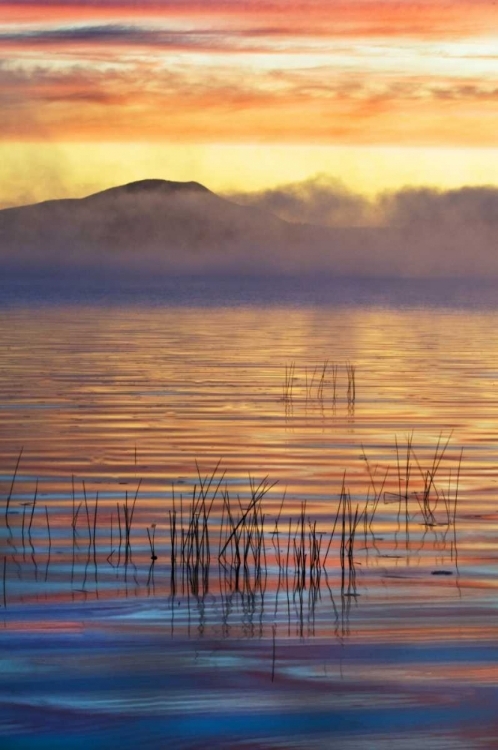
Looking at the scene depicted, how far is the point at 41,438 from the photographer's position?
2281 centimetres

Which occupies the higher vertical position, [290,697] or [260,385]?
[260,385]

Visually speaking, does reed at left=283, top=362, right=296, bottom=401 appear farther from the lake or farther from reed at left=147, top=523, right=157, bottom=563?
reed at left=147, top=523, right=157, bottom=563

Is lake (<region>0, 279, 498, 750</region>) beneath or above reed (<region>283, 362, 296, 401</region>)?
beneath

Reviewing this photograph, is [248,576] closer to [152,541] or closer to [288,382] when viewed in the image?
[152,541]

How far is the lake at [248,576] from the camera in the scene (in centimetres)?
834

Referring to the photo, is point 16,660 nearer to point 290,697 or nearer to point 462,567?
point 290,697

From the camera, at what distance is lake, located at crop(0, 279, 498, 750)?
27.4 feet

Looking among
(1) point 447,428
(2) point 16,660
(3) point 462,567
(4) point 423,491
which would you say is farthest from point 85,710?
(1) point 447,428

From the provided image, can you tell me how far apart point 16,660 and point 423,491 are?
8865 mm

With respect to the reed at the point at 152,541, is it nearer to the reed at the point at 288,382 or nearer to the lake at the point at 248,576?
the lake at the point at 248,576

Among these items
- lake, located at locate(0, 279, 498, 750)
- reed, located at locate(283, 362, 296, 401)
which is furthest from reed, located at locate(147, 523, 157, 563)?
reed, located at locate(283, 362, 296, 401)

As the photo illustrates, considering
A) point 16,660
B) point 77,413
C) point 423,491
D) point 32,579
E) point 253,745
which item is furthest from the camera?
point 77,413

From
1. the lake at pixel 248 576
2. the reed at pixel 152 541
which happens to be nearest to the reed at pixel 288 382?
the lake at pixel 248 576

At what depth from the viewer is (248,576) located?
39.2ft
